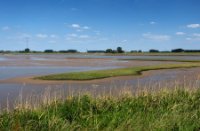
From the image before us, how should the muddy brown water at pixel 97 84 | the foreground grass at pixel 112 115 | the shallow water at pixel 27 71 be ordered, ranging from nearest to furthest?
the foreground grass at pixel 112 115 → the muddy brown water at pixel 97 84 → the shallow water at pixel 27 71

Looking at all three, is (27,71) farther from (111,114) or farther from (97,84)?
(111,114)

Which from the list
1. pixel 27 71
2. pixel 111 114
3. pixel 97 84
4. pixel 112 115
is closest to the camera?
pixel 112 115

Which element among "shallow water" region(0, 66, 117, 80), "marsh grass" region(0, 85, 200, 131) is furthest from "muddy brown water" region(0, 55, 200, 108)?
"marsh grass" region(0, 85, 200, 131)

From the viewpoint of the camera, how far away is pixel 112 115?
11.1 meters

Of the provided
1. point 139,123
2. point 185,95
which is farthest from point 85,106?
point 185,95

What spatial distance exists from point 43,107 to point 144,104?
372 centimetres

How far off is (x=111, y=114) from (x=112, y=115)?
0.50 ft

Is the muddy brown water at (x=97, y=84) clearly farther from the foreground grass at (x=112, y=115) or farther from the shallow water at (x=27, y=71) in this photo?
the foreground grass at (x=112, y=115)

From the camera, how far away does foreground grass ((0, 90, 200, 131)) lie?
9.84 meters

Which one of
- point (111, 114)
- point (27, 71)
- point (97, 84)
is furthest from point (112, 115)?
point (27, 71)

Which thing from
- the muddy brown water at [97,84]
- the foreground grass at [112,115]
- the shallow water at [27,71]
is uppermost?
the foreground grass at [112,115]

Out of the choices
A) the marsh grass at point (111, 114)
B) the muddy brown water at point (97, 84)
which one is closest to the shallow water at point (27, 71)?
the muddy brown water at point (97, 84)

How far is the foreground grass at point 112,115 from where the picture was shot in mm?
9844

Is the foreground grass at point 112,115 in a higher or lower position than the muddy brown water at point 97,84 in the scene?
higher
